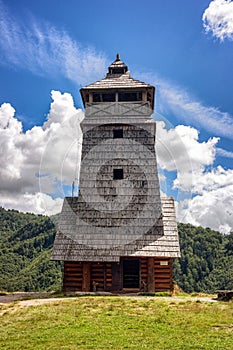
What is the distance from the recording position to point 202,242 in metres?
89.5

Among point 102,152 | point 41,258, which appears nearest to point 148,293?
point 102,152

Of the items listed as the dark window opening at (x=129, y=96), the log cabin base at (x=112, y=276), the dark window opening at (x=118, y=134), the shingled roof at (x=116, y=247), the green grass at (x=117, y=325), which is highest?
the dark window opening at (x=129, y=96)

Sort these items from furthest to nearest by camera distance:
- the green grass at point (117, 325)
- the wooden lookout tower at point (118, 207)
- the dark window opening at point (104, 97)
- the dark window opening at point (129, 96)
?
the dark window opening at point (104, 97) < the dark window opening at point (129, 96) < the wooden lookout tower at point (118, 207) < the green grass at point (117, 325)

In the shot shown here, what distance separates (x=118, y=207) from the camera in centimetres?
1942

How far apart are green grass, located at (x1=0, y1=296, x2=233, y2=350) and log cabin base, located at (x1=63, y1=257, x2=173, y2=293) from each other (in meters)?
4.25

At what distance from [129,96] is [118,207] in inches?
331

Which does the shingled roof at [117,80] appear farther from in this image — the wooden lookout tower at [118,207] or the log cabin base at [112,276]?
the log cabin base at [112,276]

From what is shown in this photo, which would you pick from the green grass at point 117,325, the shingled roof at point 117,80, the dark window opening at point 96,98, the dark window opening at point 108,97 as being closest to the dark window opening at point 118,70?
the shingled roof at point 117,80

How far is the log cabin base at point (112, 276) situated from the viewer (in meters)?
18.0

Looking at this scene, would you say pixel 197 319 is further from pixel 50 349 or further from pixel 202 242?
pixel 202 242

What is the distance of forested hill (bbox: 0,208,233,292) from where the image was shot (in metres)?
64.3

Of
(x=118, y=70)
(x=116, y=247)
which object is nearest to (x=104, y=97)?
(x=118, y=70)

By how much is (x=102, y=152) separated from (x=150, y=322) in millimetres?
12595

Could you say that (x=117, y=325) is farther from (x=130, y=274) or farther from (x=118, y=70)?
(x=118, y=70)
